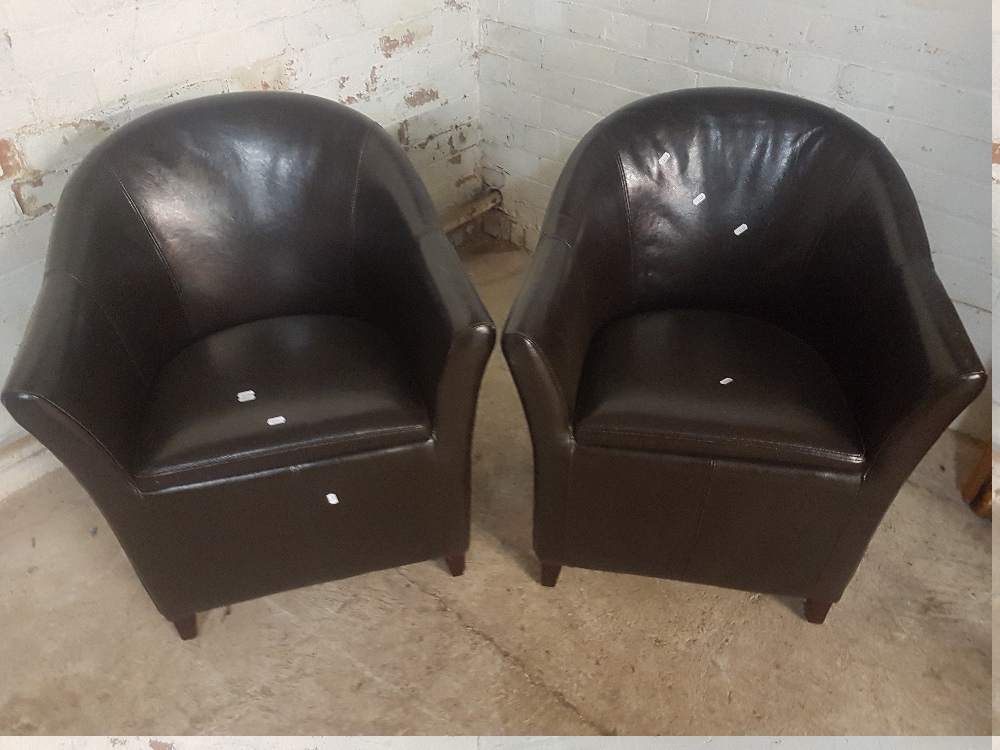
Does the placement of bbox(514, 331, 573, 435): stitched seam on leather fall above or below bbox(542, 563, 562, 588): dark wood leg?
above

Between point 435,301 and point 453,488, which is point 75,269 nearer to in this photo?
point 435,301

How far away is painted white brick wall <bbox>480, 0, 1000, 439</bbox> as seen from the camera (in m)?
1.59

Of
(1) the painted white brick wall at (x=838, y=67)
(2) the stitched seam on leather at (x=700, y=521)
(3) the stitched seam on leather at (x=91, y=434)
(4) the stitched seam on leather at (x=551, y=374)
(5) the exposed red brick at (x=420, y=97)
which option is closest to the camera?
(3) the stitched seam on leather at (x=91, y=434)

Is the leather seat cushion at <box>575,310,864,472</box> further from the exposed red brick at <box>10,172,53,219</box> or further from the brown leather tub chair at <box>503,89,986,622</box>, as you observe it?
the exposed red brick at <box>10,172,53,219</box>

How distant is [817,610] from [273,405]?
111 cm

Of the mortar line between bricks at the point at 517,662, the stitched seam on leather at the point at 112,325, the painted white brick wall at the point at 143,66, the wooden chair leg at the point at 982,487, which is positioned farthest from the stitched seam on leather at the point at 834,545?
the painted white brick wall at the point at 143,66

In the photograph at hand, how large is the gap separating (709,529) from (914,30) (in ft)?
3.55

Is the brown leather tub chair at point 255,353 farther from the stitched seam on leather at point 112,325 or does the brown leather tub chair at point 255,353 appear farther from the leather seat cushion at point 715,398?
the leather seat cushion at point 715,398

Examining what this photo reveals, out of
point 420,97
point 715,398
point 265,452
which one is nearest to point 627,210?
point 715,398

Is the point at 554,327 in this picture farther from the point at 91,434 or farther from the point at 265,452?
the point at 91,434

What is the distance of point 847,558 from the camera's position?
1.43 metres

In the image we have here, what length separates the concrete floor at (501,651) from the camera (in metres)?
1.45

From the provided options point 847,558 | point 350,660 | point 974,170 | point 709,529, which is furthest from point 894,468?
point 350,660

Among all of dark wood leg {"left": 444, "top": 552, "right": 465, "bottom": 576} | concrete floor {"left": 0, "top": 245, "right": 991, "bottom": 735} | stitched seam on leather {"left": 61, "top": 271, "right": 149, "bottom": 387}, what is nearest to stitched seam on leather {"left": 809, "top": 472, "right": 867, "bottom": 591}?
concrete floor {"left": 0, "top": 245, "right": 991, "bottom": 735}
